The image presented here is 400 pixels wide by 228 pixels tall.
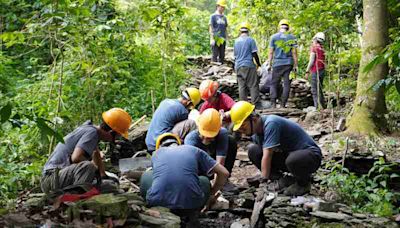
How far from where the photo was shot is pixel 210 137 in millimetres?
5598

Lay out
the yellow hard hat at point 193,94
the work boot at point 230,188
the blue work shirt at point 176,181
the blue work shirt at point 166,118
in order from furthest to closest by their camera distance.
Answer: the yellow hard hat at point 193,94 → the blue work shirt at point 166,118 → the work boot at point 230,188 → the blue work shirt at point 176,181

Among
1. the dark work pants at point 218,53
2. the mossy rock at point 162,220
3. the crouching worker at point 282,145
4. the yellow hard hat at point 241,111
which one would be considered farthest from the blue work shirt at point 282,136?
the dark work pants at point 218,53

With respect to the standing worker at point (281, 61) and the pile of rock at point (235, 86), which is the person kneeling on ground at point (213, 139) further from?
the pile of rock at point (235, 86)

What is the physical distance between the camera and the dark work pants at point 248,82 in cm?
1003

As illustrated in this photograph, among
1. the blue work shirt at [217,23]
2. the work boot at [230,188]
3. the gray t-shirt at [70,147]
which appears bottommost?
the work boot at [230,188]

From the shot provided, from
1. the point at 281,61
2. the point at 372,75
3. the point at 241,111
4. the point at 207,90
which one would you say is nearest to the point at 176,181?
the point at 241,111

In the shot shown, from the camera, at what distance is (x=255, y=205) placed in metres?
5.39

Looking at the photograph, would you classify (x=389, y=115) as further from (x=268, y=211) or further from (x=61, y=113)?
(x=61, y=113)

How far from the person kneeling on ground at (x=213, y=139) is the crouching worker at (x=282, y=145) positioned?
25 centimetres

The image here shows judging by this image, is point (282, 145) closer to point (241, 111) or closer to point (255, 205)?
point (241, 111)

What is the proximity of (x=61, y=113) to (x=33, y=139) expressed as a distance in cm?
88

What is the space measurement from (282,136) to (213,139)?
0.86 metres

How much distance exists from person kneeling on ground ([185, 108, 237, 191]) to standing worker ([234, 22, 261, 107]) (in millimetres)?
3790

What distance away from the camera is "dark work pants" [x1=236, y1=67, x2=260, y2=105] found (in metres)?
10.0
